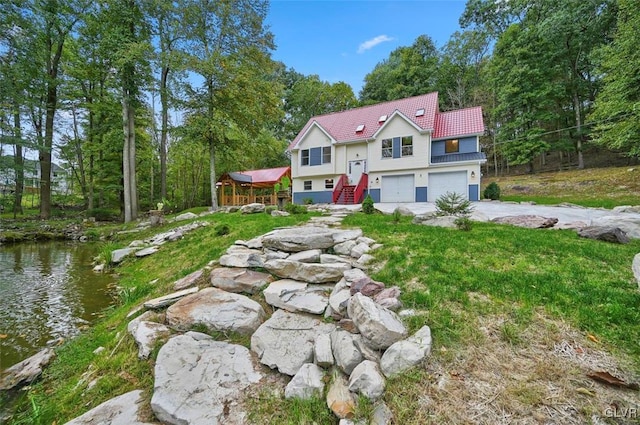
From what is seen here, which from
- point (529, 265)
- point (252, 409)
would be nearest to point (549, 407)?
point (252, 409)

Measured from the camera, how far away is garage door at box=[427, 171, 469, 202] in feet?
50.1

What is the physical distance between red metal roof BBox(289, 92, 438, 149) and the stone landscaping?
15.1m

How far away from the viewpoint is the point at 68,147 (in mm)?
17594

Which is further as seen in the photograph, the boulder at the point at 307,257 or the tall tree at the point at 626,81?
the tall tree at the point at 626,81

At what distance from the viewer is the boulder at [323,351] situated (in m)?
2.30

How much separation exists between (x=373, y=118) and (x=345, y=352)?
18338 mm

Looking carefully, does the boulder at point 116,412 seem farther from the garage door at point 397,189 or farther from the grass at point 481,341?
the garage door at point 397,189

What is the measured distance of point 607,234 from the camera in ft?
15.5

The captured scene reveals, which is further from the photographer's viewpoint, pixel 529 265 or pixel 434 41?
pixel 434 41

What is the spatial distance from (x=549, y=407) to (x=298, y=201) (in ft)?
60.7

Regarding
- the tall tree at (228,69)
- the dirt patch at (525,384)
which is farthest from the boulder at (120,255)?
the dirt patch at (525,384)

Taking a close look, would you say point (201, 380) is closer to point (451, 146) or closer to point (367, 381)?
point (367, 381)

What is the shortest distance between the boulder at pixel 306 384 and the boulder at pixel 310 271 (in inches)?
55.9

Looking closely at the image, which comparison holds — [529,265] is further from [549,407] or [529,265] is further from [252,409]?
[252,409]
